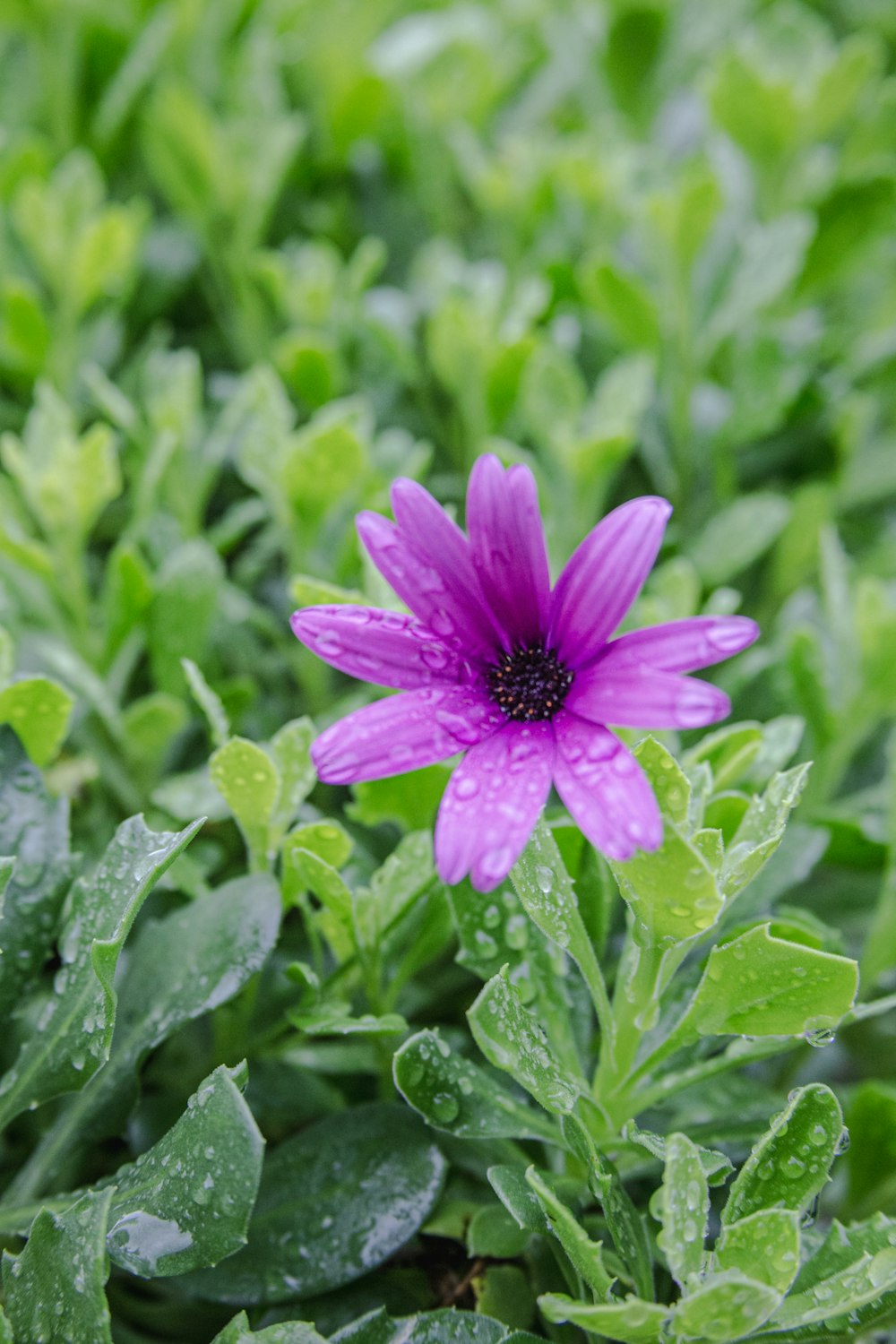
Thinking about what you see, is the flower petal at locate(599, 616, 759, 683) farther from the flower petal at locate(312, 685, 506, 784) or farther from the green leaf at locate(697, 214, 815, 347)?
the green leaf at locate(697, 214, 815, 347)

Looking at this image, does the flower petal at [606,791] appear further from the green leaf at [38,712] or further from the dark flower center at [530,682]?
the green leaf at [38,712]

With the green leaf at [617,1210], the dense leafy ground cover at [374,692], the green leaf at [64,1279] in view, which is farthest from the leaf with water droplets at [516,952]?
the green leaf at [64,1279]

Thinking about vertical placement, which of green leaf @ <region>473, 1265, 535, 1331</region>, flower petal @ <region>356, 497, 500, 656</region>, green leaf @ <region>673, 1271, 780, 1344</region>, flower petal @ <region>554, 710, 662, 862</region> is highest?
flower petal @ <region>356, 497, 500, 656</region>

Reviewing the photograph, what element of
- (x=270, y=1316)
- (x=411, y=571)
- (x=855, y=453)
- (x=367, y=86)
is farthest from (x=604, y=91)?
(x=270, y=1316)

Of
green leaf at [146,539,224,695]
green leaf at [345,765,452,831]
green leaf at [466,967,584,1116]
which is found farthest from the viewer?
green leaf at [146,539,224,695]

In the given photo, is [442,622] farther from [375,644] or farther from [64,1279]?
[64,1279]

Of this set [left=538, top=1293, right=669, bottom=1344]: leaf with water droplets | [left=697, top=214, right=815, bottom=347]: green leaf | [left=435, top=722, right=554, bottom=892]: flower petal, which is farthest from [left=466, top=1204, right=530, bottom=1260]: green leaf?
[left=697, top=214, right=815, bottom=347]: green leaf
